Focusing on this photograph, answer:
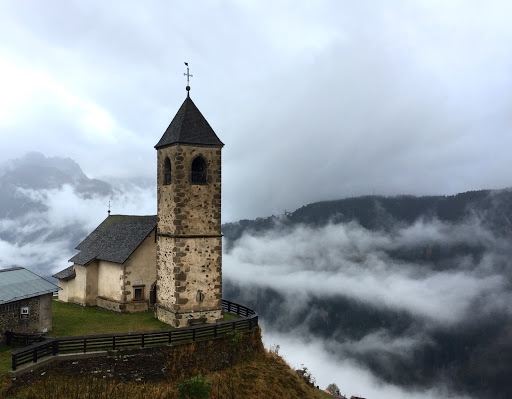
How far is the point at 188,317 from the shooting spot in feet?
93.2

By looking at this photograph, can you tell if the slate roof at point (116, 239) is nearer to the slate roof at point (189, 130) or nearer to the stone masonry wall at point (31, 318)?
the stone masonry wall at point (31, 318)

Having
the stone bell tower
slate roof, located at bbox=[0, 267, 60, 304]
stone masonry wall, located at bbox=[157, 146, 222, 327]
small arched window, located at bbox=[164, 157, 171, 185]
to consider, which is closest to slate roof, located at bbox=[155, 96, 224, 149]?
the stone bell tower

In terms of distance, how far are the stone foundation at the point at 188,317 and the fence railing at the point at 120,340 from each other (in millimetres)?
2313

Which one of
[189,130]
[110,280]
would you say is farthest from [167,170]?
[110,280]

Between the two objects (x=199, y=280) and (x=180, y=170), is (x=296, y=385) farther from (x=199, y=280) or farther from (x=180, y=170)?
(x=180, y=170)

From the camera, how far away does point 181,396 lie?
21.8 m

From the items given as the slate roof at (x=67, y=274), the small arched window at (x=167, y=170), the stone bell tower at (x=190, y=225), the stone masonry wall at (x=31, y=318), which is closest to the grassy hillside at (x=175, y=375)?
the stone bell tower at (x=190, y=225)

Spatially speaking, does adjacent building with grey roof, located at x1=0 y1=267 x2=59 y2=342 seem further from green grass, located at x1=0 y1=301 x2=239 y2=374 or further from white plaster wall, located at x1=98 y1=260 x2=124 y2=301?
white plaster wall, located at x1=98 y1=260 x2=124 y2=301

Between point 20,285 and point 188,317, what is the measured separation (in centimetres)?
947

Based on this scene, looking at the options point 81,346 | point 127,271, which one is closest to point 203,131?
point 127,271

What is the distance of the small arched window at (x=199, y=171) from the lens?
→ 29656 mm

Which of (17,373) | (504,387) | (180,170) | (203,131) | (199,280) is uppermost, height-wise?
(203,131)

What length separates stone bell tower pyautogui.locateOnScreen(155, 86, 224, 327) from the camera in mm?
28453

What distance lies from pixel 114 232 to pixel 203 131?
1338 cm
